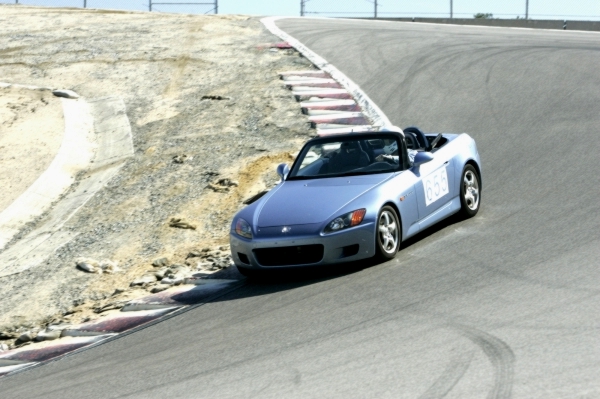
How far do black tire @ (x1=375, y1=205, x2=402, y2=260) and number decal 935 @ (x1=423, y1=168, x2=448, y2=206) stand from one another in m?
0.78

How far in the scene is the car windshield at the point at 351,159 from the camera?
416 inches

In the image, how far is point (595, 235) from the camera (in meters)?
9.50

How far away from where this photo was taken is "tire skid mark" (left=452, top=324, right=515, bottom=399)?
5586 mm

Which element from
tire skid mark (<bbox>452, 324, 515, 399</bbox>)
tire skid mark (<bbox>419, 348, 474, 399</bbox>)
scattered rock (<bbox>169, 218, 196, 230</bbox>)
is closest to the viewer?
tire skid mark (<bbox>452, 324, 515, 399</bbox>)

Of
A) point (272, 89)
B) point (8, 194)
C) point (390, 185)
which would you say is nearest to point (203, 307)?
point (390, 185)

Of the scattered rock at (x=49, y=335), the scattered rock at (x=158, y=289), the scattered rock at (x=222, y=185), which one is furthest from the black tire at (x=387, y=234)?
the scattered rock at (x=222, y=185)

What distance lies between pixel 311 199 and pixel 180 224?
3558 millimetres

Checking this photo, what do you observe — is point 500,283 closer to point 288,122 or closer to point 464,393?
point 464,393

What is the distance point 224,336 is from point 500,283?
239cm

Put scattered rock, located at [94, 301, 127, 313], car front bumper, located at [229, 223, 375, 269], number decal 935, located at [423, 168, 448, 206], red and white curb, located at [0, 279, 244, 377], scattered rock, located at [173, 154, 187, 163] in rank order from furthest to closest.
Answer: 1. scattered rock, located at [173, 154, 187, 163]
2. number decal 935, located at [423, 168, 448, 206]
3. scattered rock, located at [94, 301, 127, 313]
4. car front bumper, located at [229, 223, 375, 269]
5. red and white curb, located at [0, 279, 244, 377]

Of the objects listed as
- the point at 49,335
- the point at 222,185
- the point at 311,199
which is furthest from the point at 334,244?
the point at 222,185

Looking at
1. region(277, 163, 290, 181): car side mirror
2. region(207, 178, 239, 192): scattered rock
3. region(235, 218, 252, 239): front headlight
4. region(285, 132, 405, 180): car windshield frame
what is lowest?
region(207, 178, 239, 192): scattered rock

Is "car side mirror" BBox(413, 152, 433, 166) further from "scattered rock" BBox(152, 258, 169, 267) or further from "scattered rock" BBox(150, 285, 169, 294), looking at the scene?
"scattered rock" BBox(152, 258, 169, 267)

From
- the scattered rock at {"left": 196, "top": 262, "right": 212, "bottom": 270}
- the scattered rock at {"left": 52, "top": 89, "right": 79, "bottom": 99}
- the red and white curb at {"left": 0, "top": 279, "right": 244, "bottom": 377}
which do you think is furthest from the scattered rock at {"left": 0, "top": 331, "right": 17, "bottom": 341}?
the scattered rock at {"left": 52, "top": 89, "right": 79, "bottom": 99}
